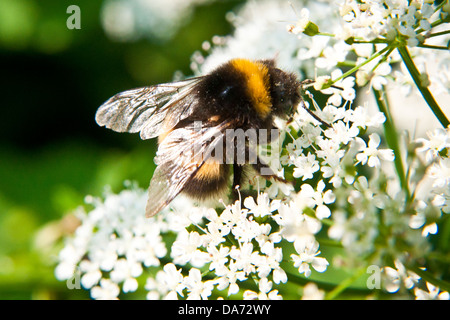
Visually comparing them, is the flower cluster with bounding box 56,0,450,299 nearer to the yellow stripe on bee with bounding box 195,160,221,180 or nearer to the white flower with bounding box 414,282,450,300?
the white flower with bounding box 414,282,450,300

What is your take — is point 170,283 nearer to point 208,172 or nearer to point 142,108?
point 208,172

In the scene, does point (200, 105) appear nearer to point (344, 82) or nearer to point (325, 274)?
point (344, 82)

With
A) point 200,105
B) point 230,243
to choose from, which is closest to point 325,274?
point 230,243

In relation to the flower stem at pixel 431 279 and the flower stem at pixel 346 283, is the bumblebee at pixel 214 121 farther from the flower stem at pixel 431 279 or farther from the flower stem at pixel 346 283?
the flower stem at pixel 431 279

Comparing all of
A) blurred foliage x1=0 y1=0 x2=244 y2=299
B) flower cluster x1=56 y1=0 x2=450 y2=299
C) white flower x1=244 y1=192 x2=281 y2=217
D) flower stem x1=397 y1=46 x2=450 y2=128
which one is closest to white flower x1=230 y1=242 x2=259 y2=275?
flower cluster x1=56 y1=0 x2=450 y2=299

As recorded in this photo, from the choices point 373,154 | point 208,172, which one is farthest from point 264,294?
point 373,154
